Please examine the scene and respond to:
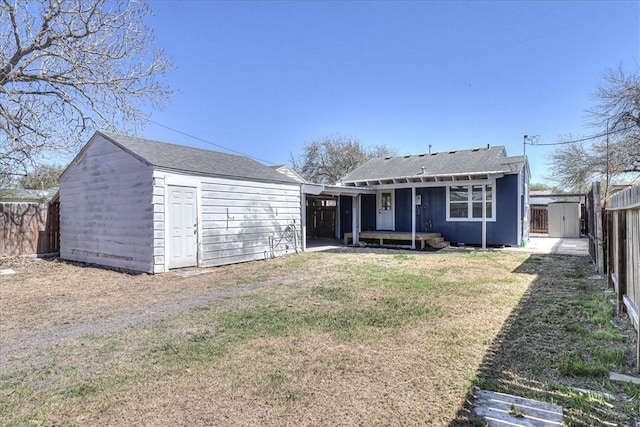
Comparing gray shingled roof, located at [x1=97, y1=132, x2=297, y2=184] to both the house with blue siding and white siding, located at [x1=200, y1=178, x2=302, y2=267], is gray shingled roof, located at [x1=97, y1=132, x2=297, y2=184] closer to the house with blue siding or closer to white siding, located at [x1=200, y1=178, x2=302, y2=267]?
white siding, located at [x1=200, y1=178, x2=302, y2=267]

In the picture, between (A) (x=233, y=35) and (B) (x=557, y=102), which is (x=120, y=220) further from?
(B) (x=557, y=102)

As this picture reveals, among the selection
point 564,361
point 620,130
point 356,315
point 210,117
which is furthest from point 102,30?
point 620,130

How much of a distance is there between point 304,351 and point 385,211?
39.4 feet

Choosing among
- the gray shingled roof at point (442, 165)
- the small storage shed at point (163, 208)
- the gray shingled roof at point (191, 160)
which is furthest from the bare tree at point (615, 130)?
the small storage shed at point (163, 208)

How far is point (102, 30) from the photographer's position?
8.70 meters

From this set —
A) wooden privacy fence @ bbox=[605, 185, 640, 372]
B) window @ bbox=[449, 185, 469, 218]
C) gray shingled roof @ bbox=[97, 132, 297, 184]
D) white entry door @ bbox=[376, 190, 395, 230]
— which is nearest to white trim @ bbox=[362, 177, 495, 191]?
window @ bbox=[449, 185, 469, 218]

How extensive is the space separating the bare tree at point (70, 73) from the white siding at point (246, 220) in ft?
10.6

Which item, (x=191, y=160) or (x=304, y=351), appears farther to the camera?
(x=191, y=160)

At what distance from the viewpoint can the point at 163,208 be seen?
27.0 feet

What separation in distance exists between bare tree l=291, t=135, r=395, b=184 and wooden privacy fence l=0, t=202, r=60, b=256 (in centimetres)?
2160

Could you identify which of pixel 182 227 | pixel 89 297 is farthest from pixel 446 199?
pixel 89 297

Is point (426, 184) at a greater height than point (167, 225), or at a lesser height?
greater

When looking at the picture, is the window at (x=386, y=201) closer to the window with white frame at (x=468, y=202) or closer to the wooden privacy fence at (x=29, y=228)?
the window with white frame at (x=468, y=202)

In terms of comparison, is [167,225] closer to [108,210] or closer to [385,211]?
[108,210]
